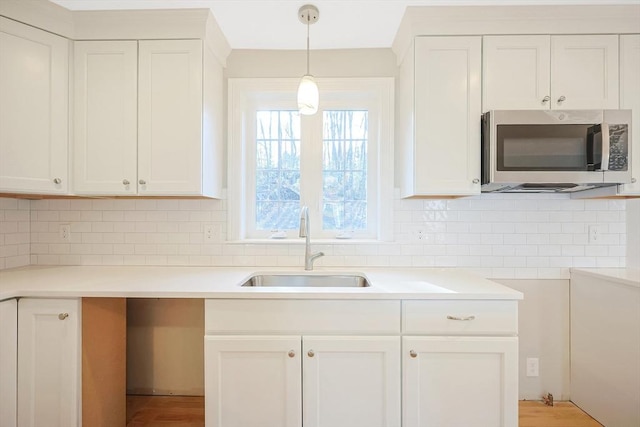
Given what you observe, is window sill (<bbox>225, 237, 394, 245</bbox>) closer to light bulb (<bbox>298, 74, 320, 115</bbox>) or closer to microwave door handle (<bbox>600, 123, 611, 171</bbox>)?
light bulb (<bbox>298, 74, 320, 115</bbox>)

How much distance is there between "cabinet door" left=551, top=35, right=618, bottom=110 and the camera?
5.56ft

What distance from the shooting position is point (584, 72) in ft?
5.59

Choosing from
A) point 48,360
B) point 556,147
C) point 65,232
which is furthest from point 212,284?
point 556,147

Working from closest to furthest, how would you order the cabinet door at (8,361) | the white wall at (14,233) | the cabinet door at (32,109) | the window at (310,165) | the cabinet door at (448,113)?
the cabinet door at (8,361) < the cabinet door at (32,109) < the cabinet door at (448,113) < the white wall at (14,233) < the window at (310,165)

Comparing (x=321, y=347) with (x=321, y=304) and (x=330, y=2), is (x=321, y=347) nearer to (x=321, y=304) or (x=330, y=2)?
(x=321, y=304)

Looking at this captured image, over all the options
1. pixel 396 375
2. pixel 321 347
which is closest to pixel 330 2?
pixel 321 347

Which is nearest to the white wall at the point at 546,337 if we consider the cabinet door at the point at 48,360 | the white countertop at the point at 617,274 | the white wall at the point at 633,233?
the white countertop at the point at 617,274

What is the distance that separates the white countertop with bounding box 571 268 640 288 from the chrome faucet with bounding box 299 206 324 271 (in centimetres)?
159

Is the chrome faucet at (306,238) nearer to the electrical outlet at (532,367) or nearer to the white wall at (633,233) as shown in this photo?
the electrical outlet at (532,367)

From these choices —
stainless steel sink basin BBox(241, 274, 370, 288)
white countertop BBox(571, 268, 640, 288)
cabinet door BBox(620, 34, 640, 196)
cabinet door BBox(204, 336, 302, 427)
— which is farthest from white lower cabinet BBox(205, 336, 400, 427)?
cabinet door BBox(620, 34, 640, 196)

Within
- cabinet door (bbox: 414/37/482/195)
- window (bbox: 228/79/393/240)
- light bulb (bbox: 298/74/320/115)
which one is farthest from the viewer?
window (bbox: 228/79/393/240)

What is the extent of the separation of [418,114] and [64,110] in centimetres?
198

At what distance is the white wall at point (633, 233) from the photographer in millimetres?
1971

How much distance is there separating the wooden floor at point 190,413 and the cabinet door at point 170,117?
4.34 feet
